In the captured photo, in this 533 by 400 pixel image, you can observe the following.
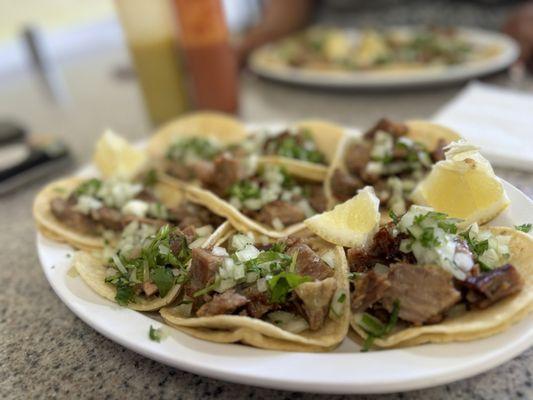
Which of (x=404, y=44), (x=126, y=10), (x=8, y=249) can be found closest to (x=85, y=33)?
(x=126, y=10)

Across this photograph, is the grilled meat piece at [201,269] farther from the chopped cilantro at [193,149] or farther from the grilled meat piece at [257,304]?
the chopped cilantro at [193,149]

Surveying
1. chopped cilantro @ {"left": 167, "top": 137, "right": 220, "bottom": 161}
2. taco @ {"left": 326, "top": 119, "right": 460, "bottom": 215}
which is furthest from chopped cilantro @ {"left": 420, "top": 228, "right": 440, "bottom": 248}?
chopped cilantro @ {"left": 167, "top": 137, "right": 220, "bottom": 161}

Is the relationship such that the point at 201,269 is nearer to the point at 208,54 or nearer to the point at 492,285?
the point at 492,285

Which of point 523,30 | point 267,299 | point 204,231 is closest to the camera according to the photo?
point 267,299

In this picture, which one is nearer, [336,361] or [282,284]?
[336,361]

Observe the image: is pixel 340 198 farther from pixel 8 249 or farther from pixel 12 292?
pixel 8 249

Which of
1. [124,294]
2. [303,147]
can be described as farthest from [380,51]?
[124,294]
